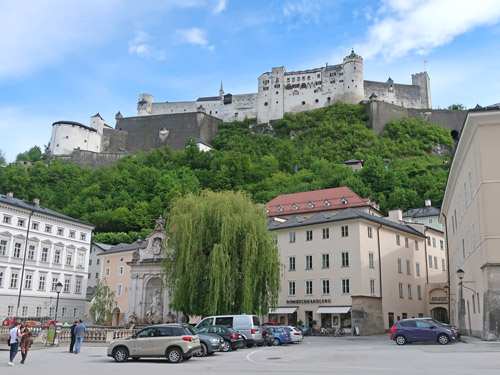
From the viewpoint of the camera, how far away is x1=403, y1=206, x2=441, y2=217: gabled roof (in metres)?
72.9

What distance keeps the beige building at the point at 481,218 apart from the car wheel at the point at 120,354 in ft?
51.8

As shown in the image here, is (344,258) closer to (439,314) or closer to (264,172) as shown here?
(439,314)

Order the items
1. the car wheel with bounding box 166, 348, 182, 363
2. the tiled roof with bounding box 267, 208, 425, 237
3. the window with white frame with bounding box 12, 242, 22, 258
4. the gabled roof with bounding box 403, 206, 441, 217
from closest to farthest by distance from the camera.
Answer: the car wheel with bounding box 166, 348, 182, 363, the tiled roof with bounding box 267, 208, 425, 237, the window with white frame with bounding box 12, 242, 22, 258, the gabled roof with bounding box 403, 206, 441, 217

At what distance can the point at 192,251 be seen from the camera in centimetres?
3078

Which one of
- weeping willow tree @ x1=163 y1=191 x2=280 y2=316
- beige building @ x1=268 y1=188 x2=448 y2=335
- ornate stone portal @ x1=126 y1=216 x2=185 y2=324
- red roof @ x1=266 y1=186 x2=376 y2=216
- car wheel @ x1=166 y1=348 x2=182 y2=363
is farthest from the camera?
red roof @ x1=266 y1=186 x2=376 y2=216

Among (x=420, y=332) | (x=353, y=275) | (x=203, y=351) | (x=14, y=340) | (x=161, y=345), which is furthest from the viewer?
(x=353, y=275)

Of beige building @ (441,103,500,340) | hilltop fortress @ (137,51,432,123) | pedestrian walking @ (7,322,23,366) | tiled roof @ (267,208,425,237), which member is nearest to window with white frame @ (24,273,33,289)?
tiled roof @ (267,208,425,237)

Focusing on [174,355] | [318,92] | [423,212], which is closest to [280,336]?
[174,355]

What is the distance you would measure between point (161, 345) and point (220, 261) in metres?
11.9

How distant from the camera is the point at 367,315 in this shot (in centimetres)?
4094

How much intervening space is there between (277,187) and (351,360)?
78072 millimetres

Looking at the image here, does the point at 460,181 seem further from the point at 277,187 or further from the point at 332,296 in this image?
the point at 277,187

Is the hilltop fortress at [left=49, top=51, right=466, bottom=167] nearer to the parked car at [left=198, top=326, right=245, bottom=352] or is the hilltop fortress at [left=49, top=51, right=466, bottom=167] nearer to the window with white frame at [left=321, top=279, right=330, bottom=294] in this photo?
the window with white frame at [left=321, top=279, right=330, bottom=294]

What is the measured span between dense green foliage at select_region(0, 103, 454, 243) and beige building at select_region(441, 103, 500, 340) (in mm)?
52946
